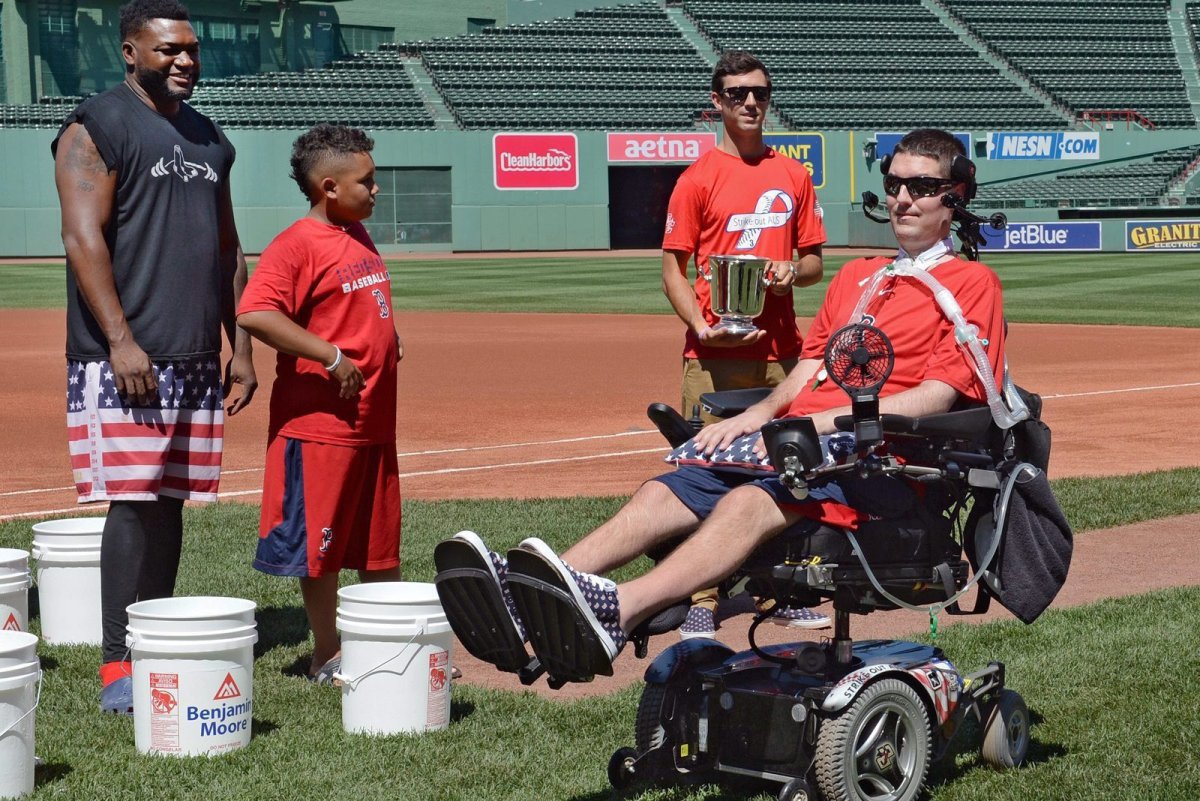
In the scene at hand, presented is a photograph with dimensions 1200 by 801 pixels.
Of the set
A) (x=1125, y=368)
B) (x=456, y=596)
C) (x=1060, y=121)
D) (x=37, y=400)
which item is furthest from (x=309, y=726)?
(x=1060, y=121)

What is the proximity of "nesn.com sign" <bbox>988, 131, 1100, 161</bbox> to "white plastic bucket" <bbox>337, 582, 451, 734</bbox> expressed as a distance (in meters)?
47.1

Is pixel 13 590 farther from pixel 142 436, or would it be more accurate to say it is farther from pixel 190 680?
pixel 190 680

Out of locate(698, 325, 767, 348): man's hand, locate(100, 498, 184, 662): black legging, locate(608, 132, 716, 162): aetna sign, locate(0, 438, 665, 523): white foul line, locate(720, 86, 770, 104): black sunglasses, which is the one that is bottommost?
locate(0, 438, 665, 523): white foul line

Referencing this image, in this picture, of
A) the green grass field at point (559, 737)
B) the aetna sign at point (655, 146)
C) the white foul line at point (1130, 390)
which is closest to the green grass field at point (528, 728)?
the green grass field at point (559, 737)

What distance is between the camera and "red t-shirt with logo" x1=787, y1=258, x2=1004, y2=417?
3953 millimetres

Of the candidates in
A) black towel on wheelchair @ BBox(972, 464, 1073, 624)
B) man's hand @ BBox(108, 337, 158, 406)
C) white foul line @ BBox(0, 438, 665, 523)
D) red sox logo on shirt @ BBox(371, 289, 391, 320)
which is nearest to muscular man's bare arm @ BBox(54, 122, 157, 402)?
man's hand @ BBox(108, 337, 158, 406)

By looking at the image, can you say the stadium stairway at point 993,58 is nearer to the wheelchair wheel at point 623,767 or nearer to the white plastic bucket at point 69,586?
the white plastic bucket at point 69,586

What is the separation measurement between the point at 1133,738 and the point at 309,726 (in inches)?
96.1

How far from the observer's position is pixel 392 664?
4426 mm

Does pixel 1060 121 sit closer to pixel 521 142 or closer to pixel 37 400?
pixel 521 142

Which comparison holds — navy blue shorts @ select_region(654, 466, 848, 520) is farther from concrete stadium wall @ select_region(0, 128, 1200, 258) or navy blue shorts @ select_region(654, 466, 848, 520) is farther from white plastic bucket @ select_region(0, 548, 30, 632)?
concrete stadium wall @ select_region(0, 128, 1200, 258)

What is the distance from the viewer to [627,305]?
2550cm

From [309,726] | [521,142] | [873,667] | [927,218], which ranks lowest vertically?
[309,726]

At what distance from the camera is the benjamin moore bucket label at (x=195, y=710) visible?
420cm
